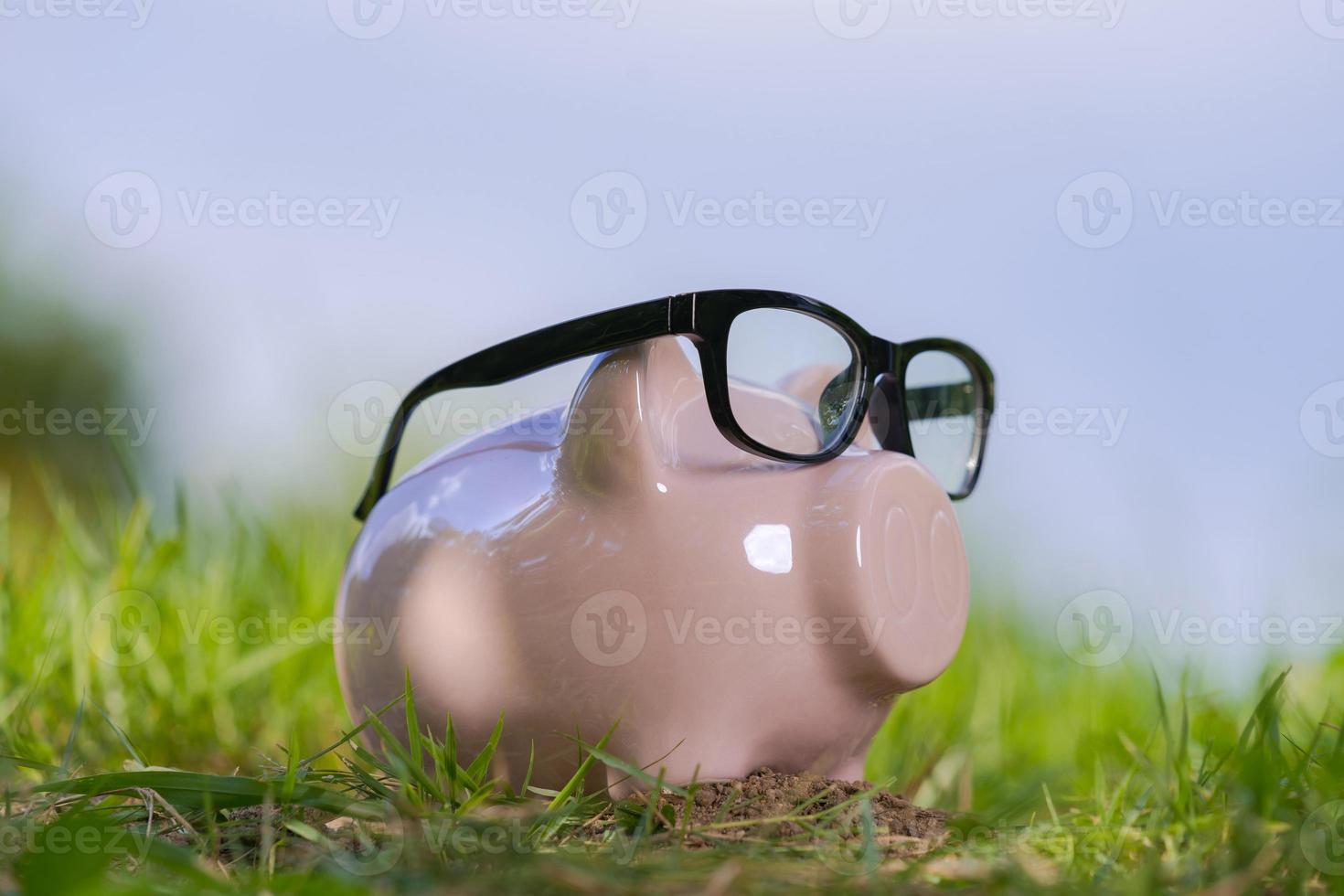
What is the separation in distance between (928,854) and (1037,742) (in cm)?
178

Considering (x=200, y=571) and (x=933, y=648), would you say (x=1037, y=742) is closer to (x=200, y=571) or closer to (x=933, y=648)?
(x=933, y=648)

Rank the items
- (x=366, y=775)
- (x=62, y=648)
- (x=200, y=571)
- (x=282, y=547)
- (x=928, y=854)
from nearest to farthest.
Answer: (x=928, y=854)
(x=366, y=775)
(x=62, y=648)
(x=200, y=571)
(x=282, y=547)

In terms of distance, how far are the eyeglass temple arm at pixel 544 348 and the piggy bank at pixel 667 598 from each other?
0.13 feet

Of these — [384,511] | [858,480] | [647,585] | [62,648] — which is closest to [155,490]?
[62,648]

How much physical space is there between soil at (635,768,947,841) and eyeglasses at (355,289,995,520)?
43 centimetres

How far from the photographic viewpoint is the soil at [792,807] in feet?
4.09

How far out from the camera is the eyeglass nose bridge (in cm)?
163

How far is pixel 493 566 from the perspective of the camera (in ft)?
4.63
